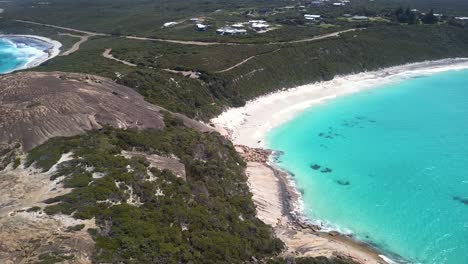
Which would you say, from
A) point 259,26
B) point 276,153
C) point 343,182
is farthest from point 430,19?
point 343,182

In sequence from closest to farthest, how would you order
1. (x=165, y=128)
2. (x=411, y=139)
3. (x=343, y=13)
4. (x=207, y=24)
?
(x=165, y=128) < (x=411, y=139) < (x=207, y=24) < (x=343, y=13)

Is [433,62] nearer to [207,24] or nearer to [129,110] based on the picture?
[207,24]

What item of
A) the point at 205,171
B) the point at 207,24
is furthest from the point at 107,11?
the point at 205,171

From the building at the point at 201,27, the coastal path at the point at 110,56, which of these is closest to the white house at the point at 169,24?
the building at the point at 201,27

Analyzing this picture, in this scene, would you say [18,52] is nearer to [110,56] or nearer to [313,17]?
[110,56]

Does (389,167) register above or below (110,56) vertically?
below

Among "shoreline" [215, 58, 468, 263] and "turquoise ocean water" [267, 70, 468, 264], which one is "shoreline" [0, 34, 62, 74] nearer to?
"shoreline" [215, 58, 468, 263]
